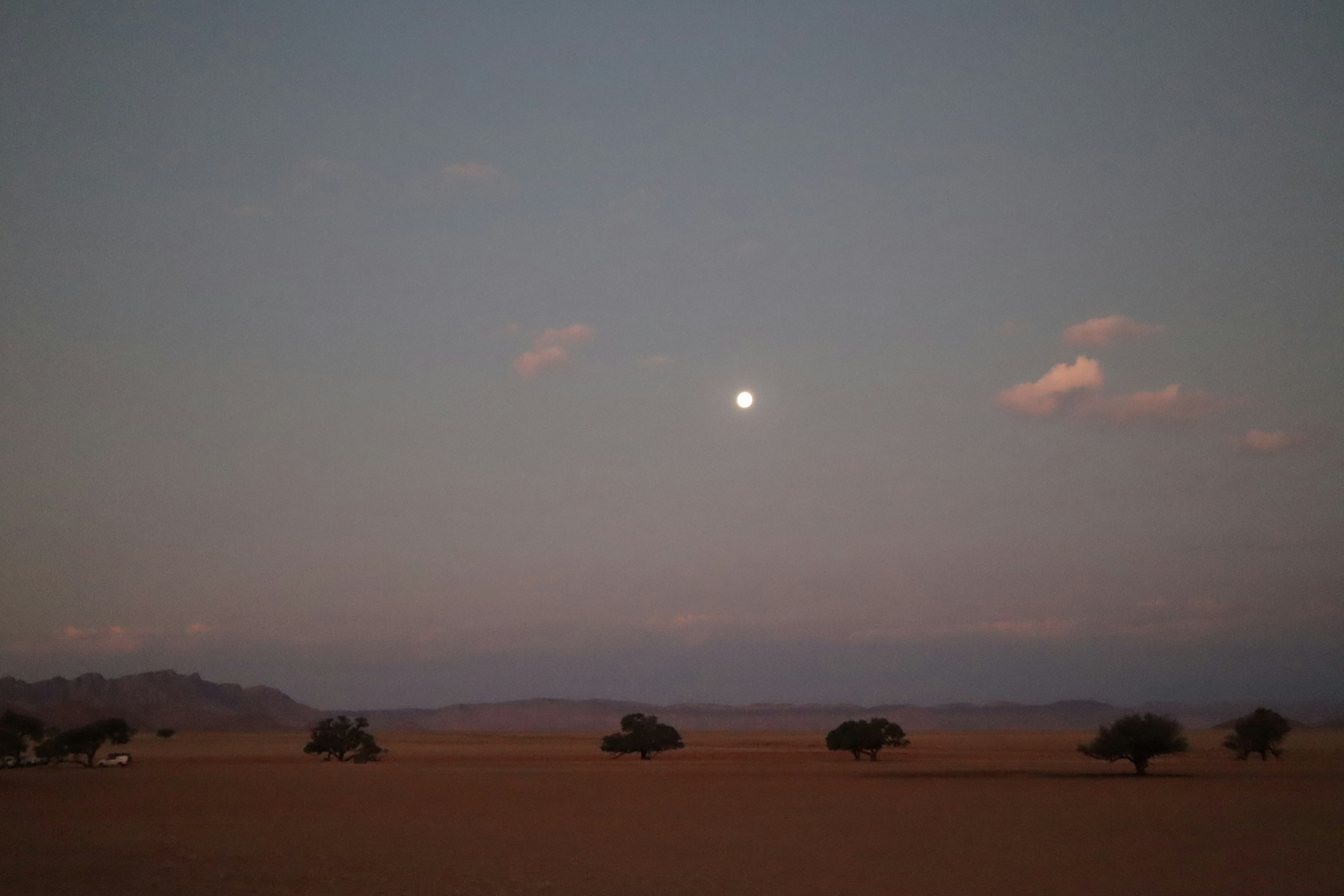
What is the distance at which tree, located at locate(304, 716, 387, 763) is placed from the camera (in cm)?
8200

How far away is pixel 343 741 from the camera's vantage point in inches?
3255

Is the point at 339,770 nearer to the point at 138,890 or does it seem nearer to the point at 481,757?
the point at 481,757

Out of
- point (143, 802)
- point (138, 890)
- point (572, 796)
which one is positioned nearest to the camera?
point (138, 890)

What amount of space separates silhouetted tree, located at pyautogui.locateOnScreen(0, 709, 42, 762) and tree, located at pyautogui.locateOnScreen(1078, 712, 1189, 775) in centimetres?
5975

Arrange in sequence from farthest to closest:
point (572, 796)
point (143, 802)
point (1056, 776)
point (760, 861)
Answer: point (1056, 776)
point (572, 796)
point (143, 802)
point (760, 861)

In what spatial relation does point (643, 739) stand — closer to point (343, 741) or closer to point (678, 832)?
point (343, 741)

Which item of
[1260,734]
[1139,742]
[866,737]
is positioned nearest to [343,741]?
[866,737]

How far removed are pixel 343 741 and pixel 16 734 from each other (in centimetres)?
2044

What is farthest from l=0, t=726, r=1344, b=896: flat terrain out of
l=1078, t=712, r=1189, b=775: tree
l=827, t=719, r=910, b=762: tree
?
l=827, t=719, r=910, b=762: tree

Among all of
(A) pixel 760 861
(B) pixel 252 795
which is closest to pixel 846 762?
(B) pixel 252 795

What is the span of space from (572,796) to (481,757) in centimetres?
4880

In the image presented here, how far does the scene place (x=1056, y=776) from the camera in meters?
54.7

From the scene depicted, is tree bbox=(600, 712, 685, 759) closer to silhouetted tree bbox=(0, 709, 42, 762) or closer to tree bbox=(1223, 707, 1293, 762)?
tree bbox=(1223, 707, 1293, 762)

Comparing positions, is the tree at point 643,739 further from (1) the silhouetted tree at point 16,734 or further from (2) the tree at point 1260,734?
(1) the silhouetted tree at point 16,734
